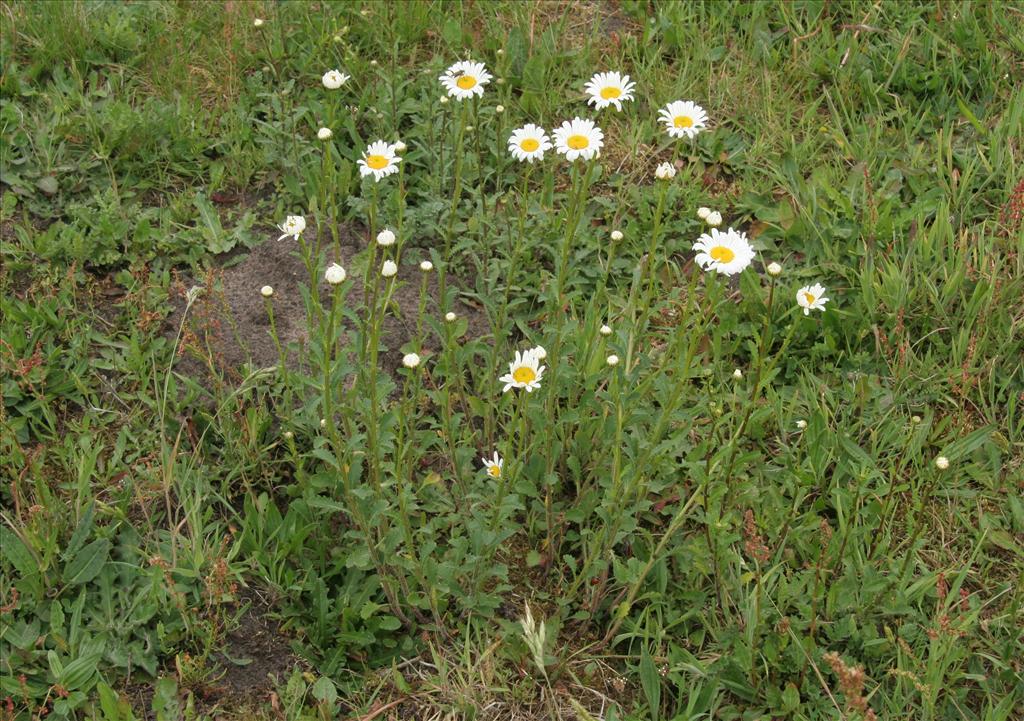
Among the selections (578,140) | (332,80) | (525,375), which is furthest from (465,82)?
(525,375)

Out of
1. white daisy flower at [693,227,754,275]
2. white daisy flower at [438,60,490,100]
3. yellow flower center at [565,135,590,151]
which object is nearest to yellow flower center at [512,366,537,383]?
white daisy flower at [693,227,754,275]

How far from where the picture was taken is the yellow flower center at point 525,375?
2266 mm

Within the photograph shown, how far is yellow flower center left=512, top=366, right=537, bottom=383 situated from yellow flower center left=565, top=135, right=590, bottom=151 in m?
0.54

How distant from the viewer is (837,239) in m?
3.22

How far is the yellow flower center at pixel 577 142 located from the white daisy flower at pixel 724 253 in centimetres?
38

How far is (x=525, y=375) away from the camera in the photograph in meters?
2.27

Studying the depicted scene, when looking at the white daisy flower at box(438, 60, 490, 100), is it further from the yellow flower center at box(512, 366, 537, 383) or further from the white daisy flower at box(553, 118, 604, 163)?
the yellow flower center at box(512, 366, 537, 383)

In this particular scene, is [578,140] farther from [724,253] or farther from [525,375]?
[525,375]

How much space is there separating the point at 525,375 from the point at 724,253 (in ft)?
1.69

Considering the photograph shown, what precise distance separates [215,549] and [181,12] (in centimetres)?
220

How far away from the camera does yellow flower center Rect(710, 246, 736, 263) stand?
2.20 meters

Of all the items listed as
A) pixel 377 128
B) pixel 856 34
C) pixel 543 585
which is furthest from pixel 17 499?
pixel 856 34

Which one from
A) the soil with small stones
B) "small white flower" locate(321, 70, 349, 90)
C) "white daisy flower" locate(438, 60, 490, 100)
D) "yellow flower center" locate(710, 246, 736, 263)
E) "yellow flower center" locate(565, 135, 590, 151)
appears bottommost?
the soil with small stones

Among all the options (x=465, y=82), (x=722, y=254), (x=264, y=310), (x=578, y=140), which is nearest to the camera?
(x=722, y=254)
